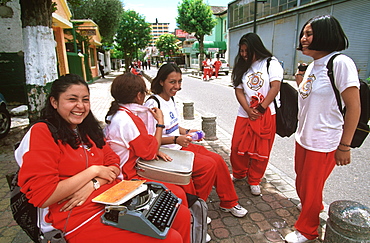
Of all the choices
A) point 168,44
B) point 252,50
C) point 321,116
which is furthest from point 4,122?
point 168,44

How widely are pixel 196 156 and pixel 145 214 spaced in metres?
1.13

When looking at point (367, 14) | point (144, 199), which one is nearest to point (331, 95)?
point (144, 199)

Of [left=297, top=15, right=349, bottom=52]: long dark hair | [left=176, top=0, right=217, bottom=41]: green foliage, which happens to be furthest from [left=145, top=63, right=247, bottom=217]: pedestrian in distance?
[left=176, top=0, right=217, bottom=41]: green foliage

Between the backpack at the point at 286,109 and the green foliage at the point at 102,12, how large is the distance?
19069 mm

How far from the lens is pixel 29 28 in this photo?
3402mm

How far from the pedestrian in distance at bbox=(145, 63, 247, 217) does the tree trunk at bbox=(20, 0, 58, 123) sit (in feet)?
6.02

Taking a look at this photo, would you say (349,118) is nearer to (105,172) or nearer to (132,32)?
(105,172)

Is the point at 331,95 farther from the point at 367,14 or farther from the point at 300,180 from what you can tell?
the point at 367,14

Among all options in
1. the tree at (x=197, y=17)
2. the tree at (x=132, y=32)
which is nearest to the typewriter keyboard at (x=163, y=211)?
the tree at (x=197, y=17)

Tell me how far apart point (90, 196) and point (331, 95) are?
208cm

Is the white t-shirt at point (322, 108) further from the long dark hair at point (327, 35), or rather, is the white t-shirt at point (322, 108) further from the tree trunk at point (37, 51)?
the tree trunk at point (37, 51)

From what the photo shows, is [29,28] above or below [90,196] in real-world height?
above

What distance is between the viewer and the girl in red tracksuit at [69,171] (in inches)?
60.6

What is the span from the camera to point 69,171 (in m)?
1.74
